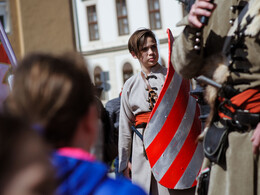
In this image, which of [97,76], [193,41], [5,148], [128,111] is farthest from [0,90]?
[97,76]

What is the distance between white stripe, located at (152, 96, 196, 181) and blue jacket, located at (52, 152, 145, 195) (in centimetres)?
223

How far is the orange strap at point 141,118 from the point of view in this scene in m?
3.97

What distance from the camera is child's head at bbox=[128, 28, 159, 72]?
4137mm

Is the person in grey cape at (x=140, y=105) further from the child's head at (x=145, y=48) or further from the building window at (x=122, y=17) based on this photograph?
the building window at (x=122, y=17)

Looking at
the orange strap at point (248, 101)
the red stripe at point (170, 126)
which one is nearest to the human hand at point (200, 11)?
the orange strap at point (248, 101)

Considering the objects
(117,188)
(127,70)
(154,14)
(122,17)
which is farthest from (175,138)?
(122,17)

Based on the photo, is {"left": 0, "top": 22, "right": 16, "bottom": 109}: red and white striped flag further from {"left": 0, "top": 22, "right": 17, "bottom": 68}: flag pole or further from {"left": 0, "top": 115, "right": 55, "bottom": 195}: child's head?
{"left": 0, "top": 115, "right": 55, "bottom": 195}: child's head

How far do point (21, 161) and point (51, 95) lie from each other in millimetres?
408

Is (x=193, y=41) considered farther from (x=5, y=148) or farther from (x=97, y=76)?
(x=97, y=76)

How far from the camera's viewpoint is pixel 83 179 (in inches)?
50.4

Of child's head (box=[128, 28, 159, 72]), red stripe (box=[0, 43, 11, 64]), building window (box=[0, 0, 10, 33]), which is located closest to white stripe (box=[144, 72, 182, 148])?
child's head (box=[128, 28, 159, 72])

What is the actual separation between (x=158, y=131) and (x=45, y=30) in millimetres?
26592

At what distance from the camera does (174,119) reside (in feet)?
11.7

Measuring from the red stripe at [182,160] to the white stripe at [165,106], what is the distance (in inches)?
8.8
